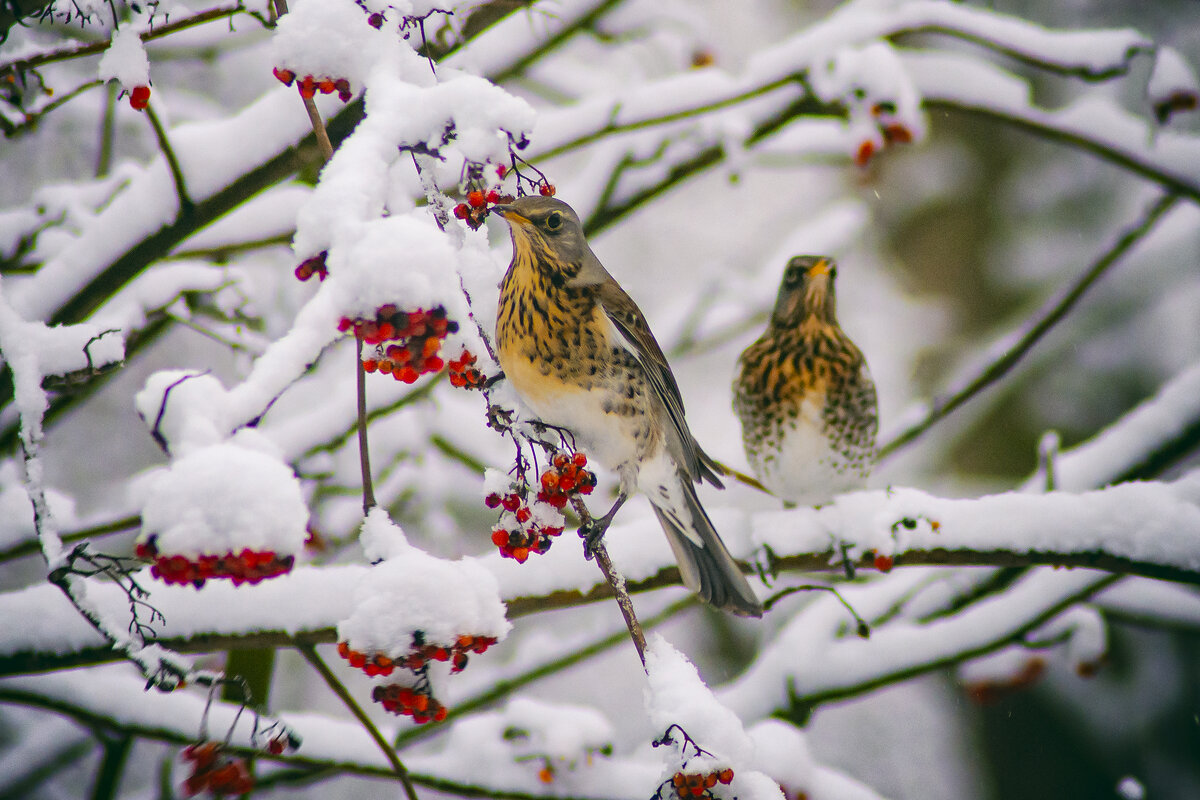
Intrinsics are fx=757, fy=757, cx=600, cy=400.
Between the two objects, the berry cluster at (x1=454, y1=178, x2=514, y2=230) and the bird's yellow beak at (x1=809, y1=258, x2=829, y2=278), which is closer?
the berry cluster at (x1=454, y1=178, x2=514, y2=230)

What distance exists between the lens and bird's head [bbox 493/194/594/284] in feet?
5.95

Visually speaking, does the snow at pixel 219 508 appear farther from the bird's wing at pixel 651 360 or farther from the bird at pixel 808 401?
the bird at pixel 808 401

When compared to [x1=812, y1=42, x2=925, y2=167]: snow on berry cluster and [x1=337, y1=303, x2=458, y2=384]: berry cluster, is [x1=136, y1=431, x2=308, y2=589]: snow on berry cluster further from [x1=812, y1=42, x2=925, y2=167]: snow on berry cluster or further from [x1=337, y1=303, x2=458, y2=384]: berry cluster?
[x1=812, y1=42, x2=925, y2=167]: snow on berry cluster

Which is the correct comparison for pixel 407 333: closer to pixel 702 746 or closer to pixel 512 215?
pixel 702 746

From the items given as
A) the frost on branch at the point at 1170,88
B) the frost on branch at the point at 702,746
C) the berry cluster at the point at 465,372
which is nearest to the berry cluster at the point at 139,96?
the berry cluster at the point at 465,372

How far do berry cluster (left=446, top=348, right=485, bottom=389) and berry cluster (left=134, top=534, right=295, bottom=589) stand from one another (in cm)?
37

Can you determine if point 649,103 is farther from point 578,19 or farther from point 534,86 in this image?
point 534,86

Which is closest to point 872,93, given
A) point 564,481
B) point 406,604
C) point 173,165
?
point 564,481

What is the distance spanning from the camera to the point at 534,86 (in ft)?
12.5

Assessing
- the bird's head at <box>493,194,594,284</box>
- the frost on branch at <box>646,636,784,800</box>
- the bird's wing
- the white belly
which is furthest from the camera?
the white belly

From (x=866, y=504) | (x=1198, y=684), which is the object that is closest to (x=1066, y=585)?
(x=866, y=504)

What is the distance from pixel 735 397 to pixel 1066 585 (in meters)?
1.32

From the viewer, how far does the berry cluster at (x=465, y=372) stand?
3.67 feet

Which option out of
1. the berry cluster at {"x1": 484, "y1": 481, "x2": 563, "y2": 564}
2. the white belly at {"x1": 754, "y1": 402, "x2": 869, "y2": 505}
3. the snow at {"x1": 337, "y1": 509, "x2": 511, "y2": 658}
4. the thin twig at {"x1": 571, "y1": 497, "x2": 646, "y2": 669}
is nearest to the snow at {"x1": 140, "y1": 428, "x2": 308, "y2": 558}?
the snow at {"x1": 337, "y1": 509, "x2": 511, "y2": 658}
